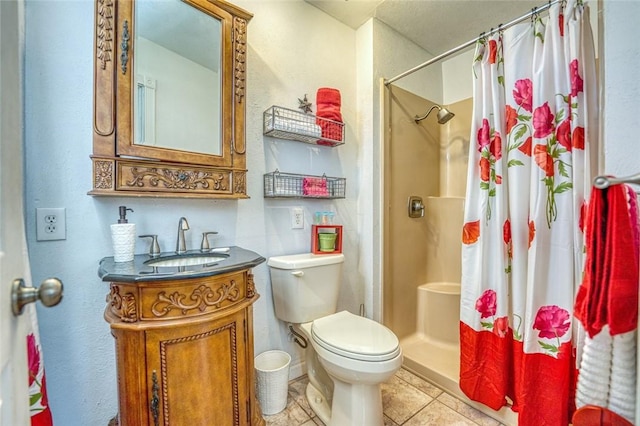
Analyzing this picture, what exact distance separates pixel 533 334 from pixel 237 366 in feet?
3.98

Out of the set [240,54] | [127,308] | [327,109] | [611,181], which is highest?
[240,54]

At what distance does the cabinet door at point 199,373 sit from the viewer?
0.94m

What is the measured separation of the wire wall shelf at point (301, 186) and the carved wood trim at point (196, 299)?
0.63m

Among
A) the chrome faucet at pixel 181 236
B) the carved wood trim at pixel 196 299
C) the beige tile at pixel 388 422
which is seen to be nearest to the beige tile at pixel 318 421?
the beige tile at pixel 388 422

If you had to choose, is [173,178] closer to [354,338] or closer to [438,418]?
[354,338]

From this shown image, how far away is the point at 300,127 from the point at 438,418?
166 cm

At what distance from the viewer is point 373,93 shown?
1.89 meters

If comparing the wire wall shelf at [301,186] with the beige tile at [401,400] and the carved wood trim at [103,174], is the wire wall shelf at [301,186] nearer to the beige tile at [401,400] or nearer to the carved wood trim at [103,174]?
the carved wood trim at [103,174]

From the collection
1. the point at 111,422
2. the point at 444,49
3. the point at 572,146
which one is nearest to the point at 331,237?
the point at 572,146

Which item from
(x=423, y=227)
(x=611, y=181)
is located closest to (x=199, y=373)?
(x=611, y=181)

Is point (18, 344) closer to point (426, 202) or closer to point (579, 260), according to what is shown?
point (579, 260)

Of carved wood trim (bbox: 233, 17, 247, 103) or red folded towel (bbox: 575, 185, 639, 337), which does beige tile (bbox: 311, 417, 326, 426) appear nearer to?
red folded towel (bbox: 575, 185, 639, 337)

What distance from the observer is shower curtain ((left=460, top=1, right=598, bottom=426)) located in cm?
111

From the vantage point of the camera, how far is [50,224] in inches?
42.1
